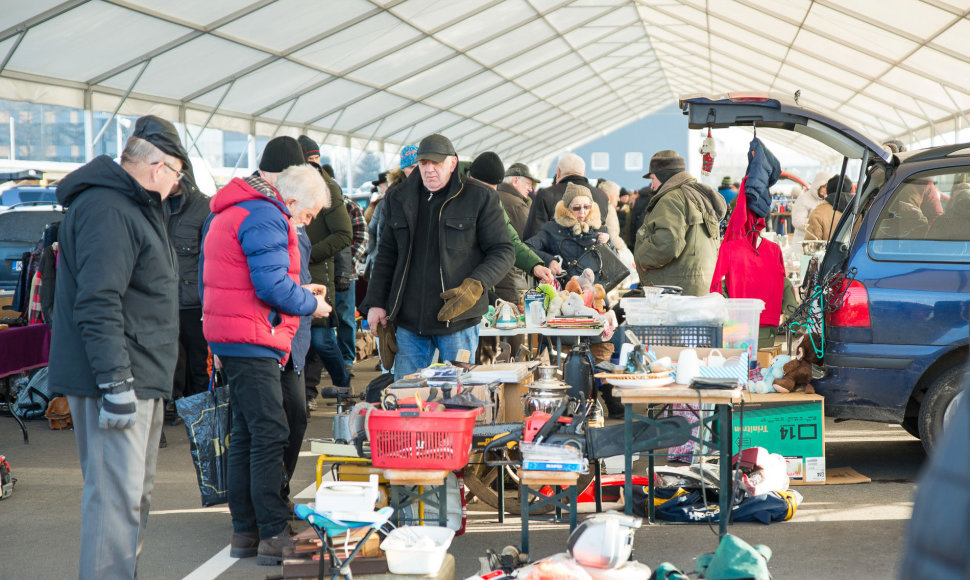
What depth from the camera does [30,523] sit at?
5375 millimetres

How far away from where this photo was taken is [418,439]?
13.9ft

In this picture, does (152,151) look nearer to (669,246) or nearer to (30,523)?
(30,523)

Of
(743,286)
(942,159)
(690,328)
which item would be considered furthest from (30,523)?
(942,159)

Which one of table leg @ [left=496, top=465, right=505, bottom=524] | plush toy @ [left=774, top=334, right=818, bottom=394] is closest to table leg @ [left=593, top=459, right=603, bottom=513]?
table leg @ [left=496, top=465, right=505, bottom=524]

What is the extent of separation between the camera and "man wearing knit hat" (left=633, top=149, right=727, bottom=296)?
7566 millimetres

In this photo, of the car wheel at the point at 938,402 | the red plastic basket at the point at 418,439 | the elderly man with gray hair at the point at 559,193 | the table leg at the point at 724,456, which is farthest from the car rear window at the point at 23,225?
the car wheel at the point at 938,402

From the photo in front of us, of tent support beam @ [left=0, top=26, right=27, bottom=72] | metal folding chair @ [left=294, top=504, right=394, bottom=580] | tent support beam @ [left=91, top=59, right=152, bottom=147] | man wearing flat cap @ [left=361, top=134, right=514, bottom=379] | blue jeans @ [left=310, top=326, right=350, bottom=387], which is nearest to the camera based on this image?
metal folding chair @ [left=294, top=504, right=394, bottom=580]

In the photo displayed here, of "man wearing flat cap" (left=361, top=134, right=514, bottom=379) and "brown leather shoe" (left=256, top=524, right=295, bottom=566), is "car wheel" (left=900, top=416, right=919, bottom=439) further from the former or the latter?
"brown leather shoe" (left=256, top=524, right=295, bottom=566)

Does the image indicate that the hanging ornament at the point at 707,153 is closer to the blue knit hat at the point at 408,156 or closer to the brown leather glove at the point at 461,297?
the brown leather glove at the point at 461,297

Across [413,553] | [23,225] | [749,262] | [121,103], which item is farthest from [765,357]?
[121,103]

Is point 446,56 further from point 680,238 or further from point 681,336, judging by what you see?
point 681,336

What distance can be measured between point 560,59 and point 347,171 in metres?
6.52

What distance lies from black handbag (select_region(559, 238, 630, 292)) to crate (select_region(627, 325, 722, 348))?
7.00 feet

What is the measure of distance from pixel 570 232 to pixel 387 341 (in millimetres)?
2478
